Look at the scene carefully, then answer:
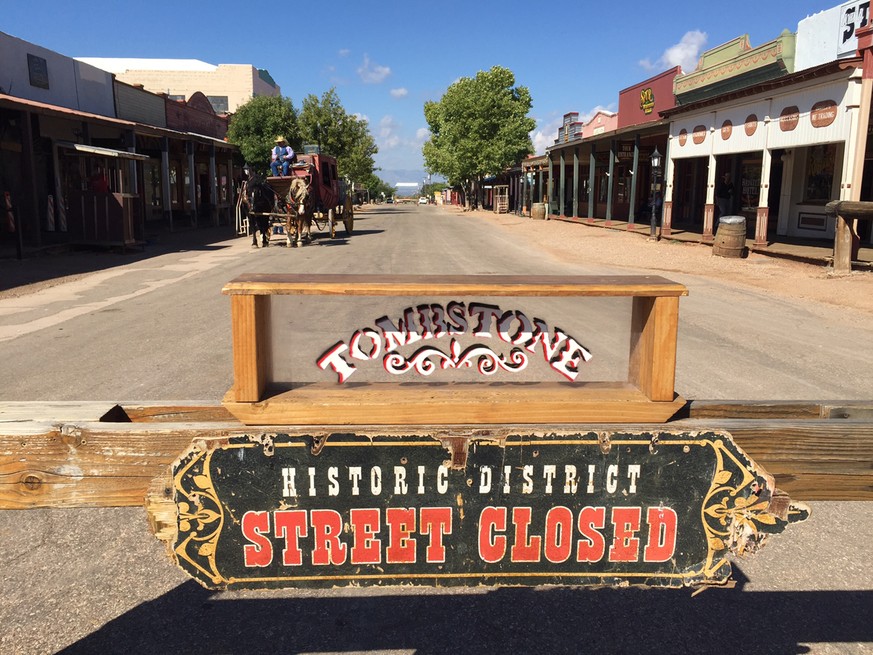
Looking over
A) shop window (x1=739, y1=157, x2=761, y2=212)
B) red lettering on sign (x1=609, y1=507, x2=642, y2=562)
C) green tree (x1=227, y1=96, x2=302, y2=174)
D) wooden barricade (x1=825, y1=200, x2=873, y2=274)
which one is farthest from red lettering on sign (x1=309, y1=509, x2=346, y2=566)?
green tree (x1=227, y1=96, x2=302, y2=174)

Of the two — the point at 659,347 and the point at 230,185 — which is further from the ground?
the point at 230,185

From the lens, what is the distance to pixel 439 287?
1958 mm

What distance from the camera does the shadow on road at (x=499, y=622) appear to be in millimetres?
2670

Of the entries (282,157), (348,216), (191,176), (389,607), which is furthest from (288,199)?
(389,607)

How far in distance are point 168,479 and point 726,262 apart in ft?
→ 56.0

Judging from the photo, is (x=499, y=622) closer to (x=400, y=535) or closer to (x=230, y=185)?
(x=400, y=535)

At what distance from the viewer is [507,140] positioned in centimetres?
5319

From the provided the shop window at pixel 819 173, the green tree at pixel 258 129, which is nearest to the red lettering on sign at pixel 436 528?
the shop window at pixel 819 173

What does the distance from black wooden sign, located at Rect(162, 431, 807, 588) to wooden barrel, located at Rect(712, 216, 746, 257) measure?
17139mm

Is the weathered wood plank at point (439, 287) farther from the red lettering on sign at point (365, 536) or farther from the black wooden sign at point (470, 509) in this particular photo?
the red lettering on sign at point (365, 536)

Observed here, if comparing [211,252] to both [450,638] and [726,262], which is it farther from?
[450,638]

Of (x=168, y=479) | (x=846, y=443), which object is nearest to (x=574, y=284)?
(x=846, y=443)

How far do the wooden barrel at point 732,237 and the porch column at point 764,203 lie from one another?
830 millimetres

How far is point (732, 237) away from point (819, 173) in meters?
5.37
